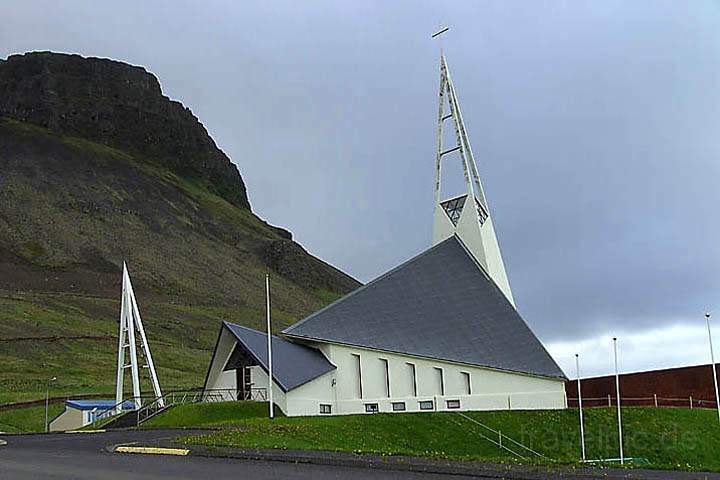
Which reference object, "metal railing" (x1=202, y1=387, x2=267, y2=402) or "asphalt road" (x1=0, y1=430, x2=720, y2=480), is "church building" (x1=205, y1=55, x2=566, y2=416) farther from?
"asphalt road" (x1=0, y1=430, x2=720, y2=480)

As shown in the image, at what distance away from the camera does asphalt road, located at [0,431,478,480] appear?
16.1m

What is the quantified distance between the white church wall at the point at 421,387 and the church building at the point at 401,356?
0.14 ft

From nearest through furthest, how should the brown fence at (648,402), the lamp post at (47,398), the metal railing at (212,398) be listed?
→ the brown fence at (648,402)
the metal railing at (212,398)
the lamp post at (47,398)

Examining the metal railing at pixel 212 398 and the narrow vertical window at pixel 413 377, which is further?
the narrow vertical window at pixel 413 377

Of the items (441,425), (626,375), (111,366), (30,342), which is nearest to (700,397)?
(626,375)

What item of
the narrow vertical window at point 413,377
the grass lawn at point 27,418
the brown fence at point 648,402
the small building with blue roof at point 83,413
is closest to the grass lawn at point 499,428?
the brown fence at point 648,402

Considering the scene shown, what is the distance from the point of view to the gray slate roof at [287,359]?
3594 centimetres

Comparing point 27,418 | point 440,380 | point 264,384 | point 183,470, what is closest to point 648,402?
point 440,380

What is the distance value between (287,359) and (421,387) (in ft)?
20.6

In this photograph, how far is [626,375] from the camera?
134 feet

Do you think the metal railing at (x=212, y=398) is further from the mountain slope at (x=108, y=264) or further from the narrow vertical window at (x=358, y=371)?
the mountain slope at (x=108, y=264)

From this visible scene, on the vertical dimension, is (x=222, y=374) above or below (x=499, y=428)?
above

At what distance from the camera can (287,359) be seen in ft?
122

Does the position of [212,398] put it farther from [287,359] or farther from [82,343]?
[82,343]
